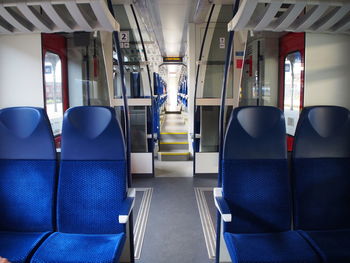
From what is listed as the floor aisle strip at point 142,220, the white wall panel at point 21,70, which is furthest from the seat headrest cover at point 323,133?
the white wall panel at point 21,70

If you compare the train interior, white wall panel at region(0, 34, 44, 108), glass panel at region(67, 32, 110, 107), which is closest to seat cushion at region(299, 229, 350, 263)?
the train interior

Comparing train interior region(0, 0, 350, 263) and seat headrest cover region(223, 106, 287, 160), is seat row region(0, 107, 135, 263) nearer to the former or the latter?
train interior region(0, 0, 350, 263)

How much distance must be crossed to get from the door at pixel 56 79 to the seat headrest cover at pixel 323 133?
2695 millimetres

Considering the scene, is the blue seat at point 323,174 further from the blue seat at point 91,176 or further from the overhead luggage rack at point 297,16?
the blue seat at point 91,176

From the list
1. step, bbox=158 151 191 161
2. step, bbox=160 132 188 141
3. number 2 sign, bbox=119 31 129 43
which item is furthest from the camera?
step, bbox=160 132 188 141

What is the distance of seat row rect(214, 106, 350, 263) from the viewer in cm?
218

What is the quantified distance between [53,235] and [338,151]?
7.12 feet

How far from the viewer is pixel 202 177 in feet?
17.7

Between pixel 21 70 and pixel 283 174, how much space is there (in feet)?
7.99

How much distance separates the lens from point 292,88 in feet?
11.3

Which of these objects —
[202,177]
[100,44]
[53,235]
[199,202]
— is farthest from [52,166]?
[202,177]

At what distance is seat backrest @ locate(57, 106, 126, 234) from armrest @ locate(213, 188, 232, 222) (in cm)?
68

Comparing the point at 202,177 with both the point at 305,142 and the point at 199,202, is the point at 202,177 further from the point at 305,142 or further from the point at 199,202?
the point at 305,142

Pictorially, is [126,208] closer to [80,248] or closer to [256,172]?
[80,248]
